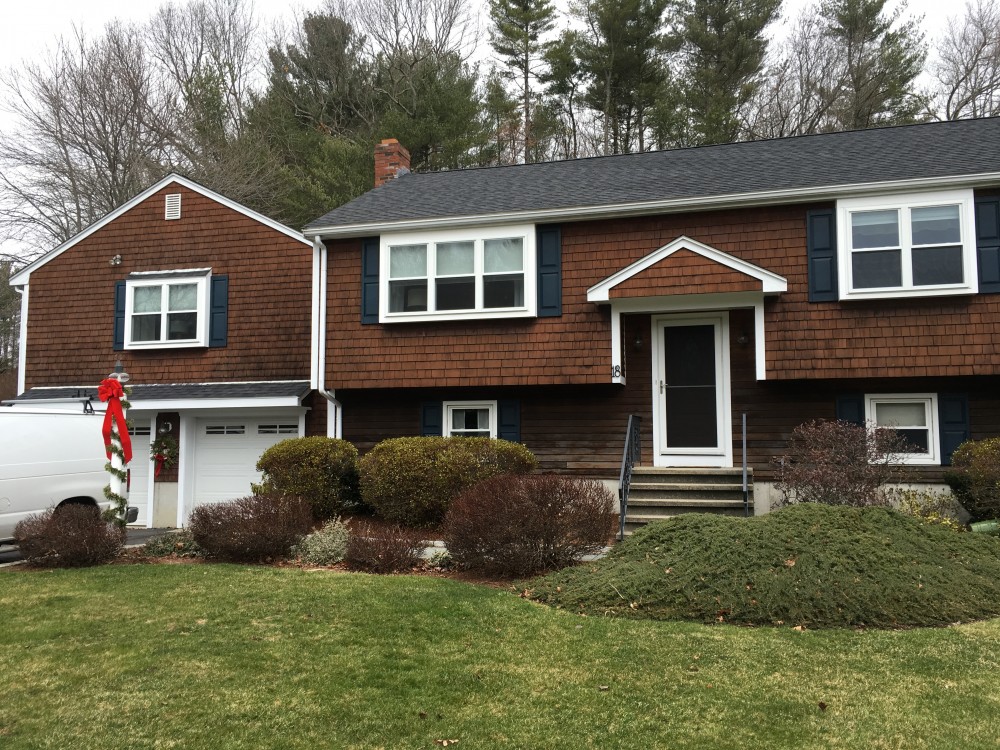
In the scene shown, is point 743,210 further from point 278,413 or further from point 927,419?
point 278,413

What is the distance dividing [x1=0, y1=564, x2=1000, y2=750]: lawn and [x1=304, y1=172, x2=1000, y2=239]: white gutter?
703 cm

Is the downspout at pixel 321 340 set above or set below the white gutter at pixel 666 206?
below

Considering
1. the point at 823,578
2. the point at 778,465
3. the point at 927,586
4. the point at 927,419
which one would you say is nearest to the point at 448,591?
the point at 823,578

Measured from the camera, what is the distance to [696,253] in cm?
1171

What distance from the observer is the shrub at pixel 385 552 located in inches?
339

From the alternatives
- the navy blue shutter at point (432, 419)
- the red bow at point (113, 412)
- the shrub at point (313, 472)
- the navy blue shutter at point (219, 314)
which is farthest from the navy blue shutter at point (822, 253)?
the navy blue shutter at point (219, 314)

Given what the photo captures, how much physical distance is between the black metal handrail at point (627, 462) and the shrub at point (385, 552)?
2636 mm

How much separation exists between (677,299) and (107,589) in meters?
8.37

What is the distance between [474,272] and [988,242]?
7343 mm

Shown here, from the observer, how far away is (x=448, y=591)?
7.30 m

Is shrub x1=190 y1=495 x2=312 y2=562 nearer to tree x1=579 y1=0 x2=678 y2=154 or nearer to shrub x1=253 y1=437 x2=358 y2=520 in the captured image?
shrub x1=253 y1=437 x2=358 y2=520

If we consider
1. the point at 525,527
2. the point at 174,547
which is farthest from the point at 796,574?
the point at 174,547

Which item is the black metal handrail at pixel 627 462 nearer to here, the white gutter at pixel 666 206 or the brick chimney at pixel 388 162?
the white gutter at pixel 666 206

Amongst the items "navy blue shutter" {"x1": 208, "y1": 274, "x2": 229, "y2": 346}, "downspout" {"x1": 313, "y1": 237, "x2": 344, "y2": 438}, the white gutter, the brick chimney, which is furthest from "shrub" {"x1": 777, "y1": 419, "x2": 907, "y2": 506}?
the brick chimney
